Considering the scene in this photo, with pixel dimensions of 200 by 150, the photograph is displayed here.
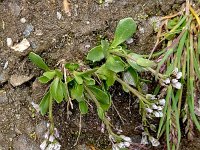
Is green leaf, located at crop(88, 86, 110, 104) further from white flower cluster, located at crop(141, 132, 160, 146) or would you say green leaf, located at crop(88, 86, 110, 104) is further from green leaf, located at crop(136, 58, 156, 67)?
white flower cluster, located at crop(141, 132, 160, 146)

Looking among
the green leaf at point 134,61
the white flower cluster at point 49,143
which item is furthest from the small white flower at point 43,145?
the green leaf at point 134,61

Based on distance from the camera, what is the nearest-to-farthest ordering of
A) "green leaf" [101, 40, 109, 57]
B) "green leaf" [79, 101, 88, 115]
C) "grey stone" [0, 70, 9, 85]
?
"green leaf" [101, 40, 109, 57], "green leaf" [79, 101, 88, 115], "grey stone" [0, 70, 9, 85]

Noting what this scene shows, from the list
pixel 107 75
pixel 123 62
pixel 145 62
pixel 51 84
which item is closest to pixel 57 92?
pixel 51 84

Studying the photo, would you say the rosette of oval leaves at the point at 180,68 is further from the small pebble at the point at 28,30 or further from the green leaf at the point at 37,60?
the small pebble at the point at 28,30

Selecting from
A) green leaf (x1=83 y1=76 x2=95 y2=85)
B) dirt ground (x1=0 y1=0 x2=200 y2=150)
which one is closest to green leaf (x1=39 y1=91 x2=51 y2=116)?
dirt ground (x1=0 y1=0 x2=200 y2=150)

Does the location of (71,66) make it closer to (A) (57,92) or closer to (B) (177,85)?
(A) (57,92)

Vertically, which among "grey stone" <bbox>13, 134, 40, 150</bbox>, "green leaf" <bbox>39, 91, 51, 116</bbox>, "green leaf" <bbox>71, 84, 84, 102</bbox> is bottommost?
"grey stone" <bbox>13, 134, 40, 150</bbox>
